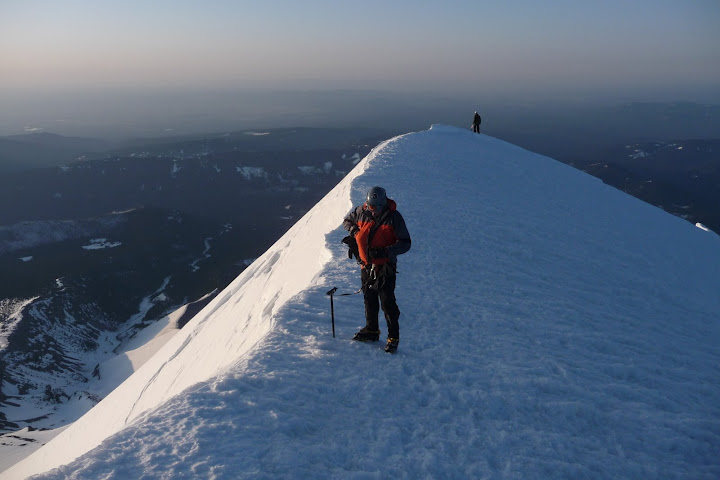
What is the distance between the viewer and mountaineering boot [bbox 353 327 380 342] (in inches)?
362

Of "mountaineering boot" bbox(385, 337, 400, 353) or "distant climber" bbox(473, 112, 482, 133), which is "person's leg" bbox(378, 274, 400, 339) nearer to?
"mountaineering boot" bbox(385, 337, 400, 353)

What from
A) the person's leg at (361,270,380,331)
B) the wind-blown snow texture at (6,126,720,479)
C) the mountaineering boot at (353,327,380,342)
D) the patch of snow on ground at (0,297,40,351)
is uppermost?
the person's leg at (361,270,380,331)

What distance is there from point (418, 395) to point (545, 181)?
27.8 m

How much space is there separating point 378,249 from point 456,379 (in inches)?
118

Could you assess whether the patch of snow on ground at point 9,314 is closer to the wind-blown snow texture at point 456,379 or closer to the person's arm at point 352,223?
the wind-blown snow texture at point 456,379

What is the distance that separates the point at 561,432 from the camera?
23.3 feet

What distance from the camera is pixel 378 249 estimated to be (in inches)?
330

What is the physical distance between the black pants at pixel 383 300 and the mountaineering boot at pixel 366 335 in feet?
0.32

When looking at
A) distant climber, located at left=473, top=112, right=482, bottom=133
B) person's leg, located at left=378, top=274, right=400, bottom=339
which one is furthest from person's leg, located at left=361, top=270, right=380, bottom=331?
distant climber, located at left=473, top=112, right=482, bottom=133

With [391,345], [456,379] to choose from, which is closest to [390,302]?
[391,345]

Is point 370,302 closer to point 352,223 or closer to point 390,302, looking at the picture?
point 390,302

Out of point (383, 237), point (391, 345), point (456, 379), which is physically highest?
point (383, 237)

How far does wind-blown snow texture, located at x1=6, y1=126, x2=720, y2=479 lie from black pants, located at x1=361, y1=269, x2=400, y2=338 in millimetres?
618

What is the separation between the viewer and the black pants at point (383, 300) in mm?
8617
